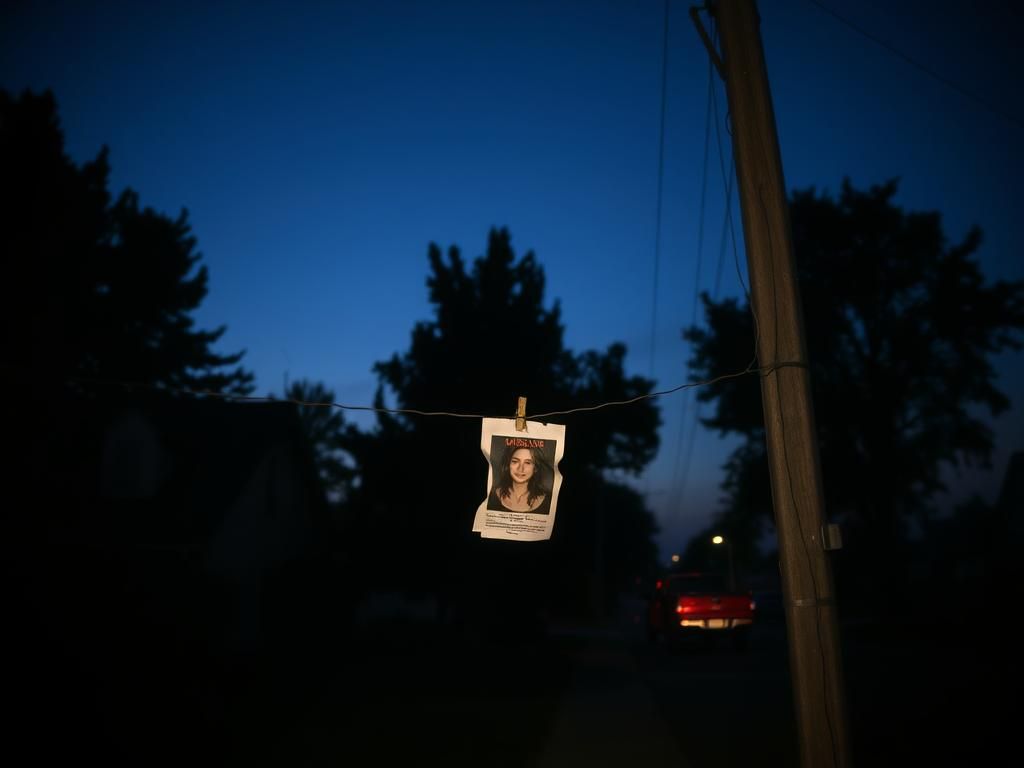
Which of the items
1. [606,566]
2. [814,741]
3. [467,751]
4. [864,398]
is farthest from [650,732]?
[606,566]

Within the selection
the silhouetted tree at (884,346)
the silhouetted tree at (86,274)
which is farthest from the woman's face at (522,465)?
the silhouetted tree at (884,346)

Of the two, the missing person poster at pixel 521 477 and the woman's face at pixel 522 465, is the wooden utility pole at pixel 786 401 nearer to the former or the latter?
the missing person poster at pixel 521 477

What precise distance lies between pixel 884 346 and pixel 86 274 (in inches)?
1145

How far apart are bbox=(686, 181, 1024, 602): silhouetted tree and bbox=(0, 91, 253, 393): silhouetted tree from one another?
20.8 meters

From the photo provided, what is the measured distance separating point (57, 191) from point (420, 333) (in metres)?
9.76

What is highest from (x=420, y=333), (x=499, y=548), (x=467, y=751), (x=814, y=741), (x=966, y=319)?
(x=966, y=319)

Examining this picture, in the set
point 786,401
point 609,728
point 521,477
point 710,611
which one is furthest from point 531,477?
point 710,611

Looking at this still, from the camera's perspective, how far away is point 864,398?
92.4 feet

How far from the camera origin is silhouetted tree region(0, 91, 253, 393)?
15461 mm

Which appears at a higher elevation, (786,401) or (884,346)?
(884,346)

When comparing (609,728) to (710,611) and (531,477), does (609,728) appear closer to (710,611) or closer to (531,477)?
(531,477)

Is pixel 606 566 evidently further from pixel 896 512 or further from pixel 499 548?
pixel 499 548

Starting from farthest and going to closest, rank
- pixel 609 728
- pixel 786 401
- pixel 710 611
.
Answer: pixel 710 611, pixel 609 728, pixel 786 401

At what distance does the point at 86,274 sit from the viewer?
27250mm
